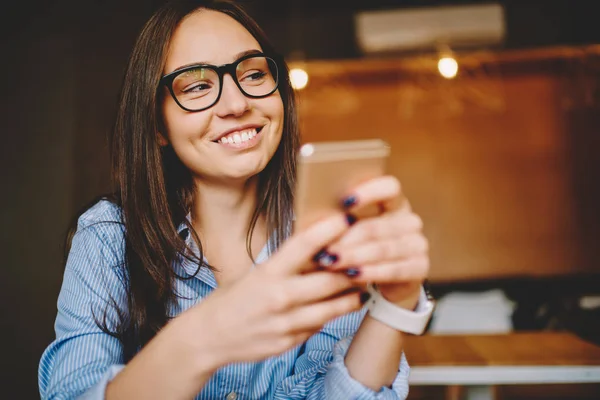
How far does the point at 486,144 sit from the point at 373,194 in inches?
191

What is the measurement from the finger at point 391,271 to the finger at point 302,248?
2.8 inches

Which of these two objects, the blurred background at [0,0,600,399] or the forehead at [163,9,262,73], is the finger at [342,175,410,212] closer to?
the forehead at [163,9,262,73]

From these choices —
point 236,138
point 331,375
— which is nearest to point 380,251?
point 331,375

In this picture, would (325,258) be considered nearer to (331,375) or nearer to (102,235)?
(331,375)

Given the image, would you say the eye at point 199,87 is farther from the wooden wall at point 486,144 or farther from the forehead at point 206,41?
the wooden wall at point 486,144

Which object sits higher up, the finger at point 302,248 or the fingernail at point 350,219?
the fingernail at point 350,219

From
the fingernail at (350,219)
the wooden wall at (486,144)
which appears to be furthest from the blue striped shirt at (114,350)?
the wooden wall at (486,144)

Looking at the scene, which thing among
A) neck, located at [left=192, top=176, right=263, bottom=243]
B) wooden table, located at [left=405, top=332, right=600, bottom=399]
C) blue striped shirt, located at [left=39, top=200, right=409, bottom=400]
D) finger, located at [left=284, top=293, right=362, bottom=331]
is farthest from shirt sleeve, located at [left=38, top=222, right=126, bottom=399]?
wooden table, located at [left=405, top=332, right=600, bottom=399]

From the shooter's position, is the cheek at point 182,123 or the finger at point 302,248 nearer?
the finger at point 302,248

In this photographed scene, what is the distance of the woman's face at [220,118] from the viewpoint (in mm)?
1056

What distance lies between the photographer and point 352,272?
67cm

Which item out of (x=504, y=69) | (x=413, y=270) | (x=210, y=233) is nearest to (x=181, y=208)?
(x=210, y=233)

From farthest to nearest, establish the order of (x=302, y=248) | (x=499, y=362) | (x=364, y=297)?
1. (x=499, y=362)
2. (x=364, y=297)
3. (x=302, y=248)

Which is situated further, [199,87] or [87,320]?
[199,87]
